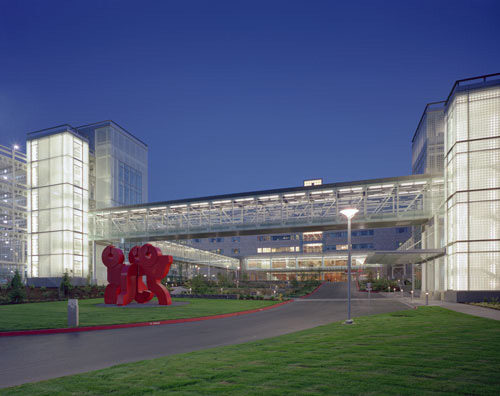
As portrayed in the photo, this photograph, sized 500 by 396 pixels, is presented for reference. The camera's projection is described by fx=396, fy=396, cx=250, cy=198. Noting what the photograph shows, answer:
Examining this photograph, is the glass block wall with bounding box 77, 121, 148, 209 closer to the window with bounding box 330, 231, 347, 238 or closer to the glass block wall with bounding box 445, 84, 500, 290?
the glass block wall with bounding box 445, 84, 500, 290

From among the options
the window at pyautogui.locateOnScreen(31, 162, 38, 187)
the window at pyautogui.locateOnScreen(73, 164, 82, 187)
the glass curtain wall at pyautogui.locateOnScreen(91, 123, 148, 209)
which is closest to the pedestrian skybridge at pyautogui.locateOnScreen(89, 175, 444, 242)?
the glass curtain wall at pyautogui.locateOnScreen(91, 123, 148, 209)

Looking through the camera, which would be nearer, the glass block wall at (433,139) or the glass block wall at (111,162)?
the glass block wall at (433,139)

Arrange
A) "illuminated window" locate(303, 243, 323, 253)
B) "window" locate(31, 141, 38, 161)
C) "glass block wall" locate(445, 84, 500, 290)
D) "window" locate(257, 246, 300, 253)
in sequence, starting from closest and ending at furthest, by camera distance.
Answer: "glass block wall" locate(445, 84, 500, 290), "window" locate(31, 141, 38, 161), "illuminated window" locate(303, 243, 323, 253), "window" locate(257, 246, 300, 253)

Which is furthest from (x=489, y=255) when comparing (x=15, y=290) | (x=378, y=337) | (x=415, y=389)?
(x=15, y=290)

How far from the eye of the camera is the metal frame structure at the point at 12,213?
5275cm

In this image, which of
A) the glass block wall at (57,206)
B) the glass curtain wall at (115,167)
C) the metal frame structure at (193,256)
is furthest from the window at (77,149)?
the metal frame structure at (193,256)

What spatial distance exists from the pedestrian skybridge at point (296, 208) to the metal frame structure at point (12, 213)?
31.2 ft

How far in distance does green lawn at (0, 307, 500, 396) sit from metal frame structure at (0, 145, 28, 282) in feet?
169

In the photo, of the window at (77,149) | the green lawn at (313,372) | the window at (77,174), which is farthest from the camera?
the window at (77,149)

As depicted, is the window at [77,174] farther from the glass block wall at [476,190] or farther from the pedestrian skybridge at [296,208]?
the glass block wall at [476,190]

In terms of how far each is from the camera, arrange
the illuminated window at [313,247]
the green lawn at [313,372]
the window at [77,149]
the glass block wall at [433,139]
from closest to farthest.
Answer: the green lawn at [313,372], the glass block wall at [433,139], the window at [77,149], the illuminated window at [313,247]

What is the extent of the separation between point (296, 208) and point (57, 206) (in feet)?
107

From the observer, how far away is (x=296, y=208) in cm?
5712

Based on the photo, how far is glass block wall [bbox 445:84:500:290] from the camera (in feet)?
103
